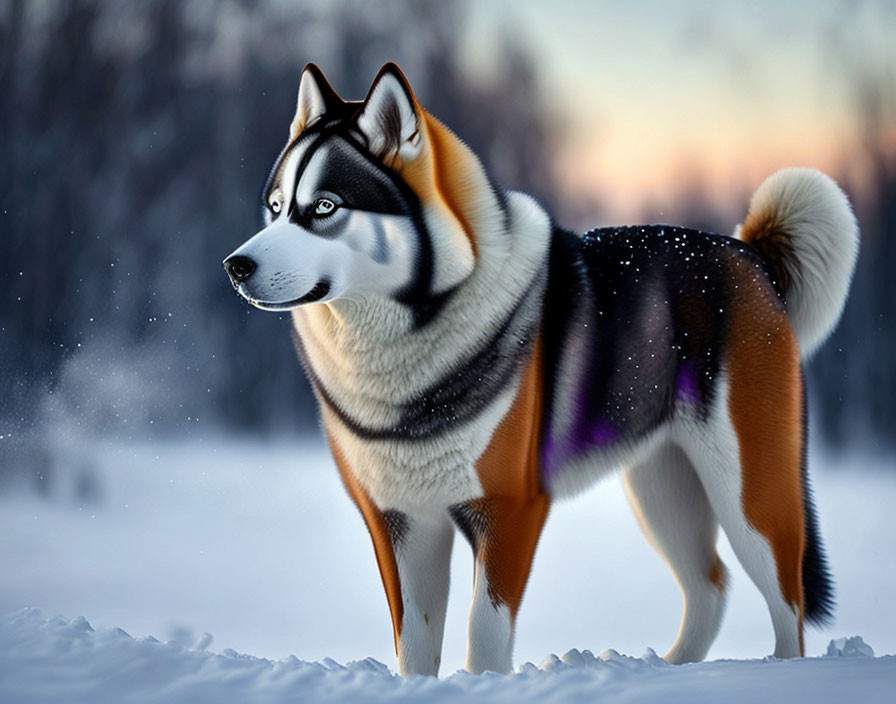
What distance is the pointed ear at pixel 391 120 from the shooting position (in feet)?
10.3

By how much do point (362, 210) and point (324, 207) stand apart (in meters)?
0.11

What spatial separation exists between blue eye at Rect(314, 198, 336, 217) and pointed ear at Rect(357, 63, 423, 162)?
0.21 metres

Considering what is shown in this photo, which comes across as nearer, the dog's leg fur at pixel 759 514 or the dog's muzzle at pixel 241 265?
the dog's muzzle at pixel 241 265

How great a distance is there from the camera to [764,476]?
359 centimetres

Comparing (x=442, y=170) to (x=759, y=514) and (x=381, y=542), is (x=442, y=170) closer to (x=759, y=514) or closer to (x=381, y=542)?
(x=381, y=542)

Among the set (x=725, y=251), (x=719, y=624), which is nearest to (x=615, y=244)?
(x=725, y=251)

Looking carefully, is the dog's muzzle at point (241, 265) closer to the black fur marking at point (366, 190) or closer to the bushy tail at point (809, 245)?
the black fur marking at point (366, 190)

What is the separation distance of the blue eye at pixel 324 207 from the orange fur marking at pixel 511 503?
747 millimetres

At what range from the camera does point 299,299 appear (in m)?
3.06

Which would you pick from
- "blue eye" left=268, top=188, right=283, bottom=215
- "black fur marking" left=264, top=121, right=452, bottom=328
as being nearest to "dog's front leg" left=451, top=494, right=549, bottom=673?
"black fur marking" left=264, top=121, right=452, bottom=328

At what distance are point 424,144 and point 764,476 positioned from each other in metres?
1.51

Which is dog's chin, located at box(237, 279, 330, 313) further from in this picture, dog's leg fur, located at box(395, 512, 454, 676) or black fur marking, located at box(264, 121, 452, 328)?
dog's leg fur, located at box(395, 512, 454, 676)

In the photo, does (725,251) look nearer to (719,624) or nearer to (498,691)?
(719,624)

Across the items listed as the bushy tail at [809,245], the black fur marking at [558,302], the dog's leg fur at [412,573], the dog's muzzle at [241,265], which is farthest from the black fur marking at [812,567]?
the dog's muzzle at [241,265]
